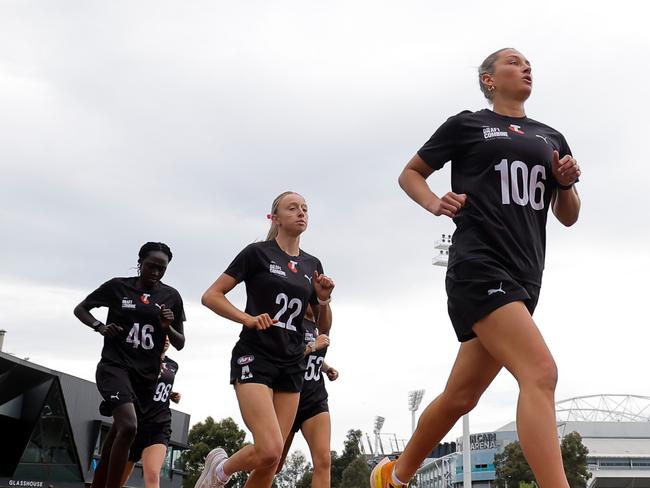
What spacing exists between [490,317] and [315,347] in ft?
12.8

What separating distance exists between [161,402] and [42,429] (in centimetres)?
3101

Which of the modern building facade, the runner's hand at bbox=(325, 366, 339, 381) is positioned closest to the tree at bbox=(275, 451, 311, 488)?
the modern building facade

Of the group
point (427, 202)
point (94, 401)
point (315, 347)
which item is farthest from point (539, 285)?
point (94, 401)

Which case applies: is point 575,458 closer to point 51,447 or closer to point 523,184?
point 51,447

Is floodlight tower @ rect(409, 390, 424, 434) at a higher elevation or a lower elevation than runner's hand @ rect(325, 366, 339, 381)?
higher

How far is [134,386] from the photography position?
7055 mm

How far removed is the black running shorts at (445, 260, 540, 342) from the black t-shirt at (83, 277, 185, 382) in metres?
4.00

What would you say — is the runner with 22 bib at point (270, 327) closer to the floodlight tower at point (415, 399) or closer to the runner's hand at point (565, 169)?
the runner's hand at point (565, 169)

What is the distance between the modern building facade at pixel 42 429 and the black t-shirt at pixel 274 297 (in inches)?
1151

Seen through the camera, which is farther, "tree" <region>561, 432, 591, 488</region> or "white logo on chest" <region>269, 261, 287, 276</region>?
"tree" <region>561, 432, 591, 488</region>

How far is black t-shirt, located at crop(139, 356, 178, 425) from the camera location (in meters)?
7.50

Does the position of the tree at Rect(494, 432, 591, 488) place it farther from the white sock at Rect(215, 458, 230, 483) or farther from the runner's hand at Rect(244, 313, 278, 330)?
the runner's hand at Rect(244, 313, 278, 330)

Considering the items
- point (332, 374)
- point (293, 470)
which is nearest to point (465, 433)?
point (332, 374)

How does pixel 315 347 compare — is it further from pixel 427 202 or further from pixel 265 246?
pixel 427 202
